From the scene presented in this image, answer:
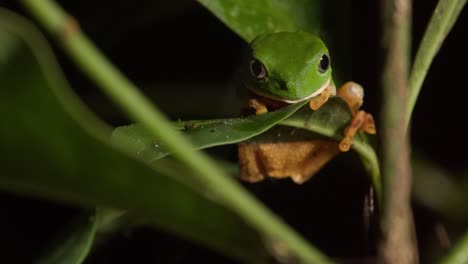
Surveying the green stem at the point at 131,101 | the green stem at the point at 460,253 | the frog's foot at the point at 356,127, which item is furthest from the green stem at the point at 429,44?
the green stem at the point at 131,101

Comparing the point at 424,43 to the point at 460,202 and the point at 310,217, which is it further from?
the point at 460,202

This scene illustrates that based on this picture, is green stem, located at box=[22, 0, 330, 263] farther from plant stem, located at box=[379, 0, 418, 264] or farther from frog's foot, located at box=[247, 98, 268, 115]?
frog's foot, located at box=[247, 98, 268, 115]

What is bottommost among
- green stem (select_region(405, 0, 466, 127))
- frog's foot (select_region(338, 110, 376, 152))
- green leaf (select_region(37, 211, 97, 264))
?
frog's foot (select_region(338, 110, 376, 152))

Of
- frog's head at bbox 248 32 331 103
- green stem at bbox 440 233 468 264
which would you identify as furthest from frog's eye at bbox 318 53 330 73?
green stem at bbox 440 233 468 264

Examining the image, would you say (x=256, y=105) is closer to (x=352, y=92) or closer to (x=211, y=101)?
(x=352, y=92)

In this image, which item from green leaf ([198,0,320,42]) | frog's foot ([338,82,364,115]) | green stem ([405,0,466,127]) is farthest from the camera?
frog's foot ([338,82,364,115])

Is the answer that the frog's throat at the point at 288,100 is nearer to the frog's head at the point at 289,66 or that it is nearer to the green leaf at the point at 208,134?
the frog's head at the point at 289,66
